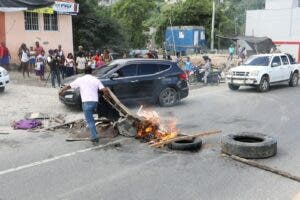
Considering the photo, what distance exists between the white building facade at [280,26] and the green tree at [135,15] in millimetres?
11226

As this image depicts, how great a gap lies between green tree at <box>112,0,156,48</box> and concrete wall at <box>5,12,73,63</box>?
20145 millimetres

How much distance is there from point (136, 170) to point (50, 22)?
20.9 m

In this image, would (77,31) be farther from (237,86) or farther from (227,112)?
(227,112)

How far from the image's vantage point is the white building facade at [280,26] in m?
42.9

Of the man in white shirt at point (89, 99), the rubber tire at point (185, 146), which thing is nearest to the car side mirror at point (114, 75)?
the man in white shirt at point (89, 99)

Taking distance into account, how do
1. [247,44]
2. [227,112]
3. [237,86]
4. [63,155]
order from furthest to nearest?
1. [247,44]
2. [237,86]
3. [227,112]
4. [63,155]

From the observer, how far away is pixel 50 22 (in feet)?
88.5

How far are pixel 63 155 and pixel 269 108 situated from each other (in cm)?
856

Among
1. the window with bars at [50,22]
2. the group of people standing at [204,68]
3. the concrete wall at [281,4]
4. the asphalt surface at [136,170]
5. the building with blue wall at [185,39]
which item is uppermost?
the concrete wall at [281,4]

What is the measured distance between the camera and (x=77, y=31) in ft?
105

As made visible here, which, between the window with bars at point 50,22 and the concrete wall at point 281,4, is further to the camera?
the concrete wall at point 281,4

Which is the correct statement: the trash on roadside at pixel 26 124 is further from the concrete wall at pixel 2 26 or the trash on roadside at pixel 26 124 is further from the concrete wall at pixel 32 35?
the concrete wall at pixel 32 35

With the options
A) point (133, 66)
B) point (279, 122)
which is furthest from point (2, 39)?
point (279, 122)

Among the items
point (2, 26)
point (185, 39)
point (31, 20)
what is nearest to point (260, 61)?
point (31, 20)
